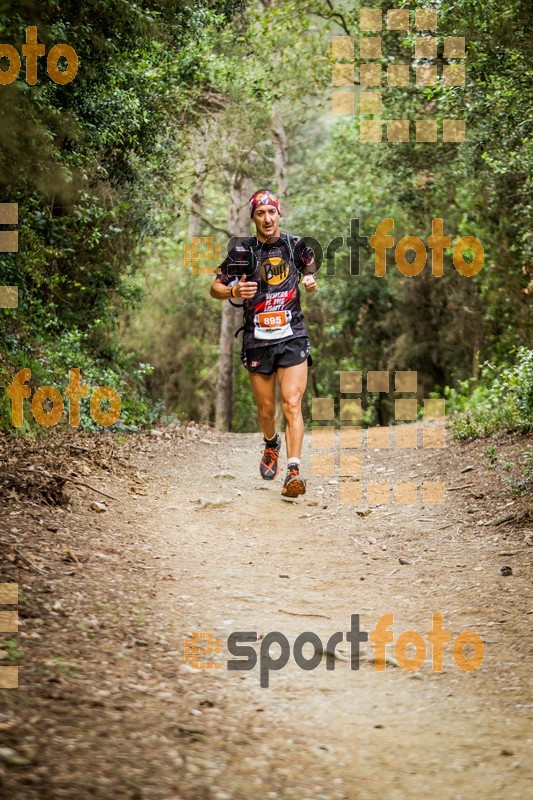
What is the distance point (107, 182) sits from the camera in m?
12.6

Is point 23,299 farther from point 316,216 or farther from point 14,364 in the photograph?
point 316,216

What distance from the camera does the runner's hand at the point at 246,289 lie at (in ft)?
24.0

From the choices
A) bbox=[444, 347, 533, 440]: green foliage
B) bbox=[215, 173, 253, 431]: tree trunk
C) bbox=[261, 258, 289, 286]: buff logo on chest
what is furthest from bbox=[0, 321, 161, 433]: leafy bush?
bbox=[215, 173, 253, 431]: tree trunk

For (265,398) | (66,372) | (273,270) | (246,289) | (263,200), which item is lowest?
(265,398)

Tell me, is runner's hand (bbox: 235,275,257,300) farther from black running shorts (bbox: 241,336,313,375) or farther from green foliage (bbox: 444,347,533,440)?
green foliage (bbox: 444,347,533,440)

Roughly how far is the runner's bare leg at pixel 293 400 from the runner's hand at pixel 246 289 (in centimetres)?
82

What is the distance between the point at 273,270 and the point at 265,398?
49.8 inches

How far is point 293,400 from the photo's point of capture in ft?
25.1

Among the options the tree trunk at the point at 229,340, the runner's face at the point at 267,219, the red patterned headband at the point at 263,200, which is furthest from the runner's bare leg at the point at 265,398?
the tree trunk at the point at 229,340

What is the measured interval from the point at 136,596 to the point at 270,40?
53.9 ft

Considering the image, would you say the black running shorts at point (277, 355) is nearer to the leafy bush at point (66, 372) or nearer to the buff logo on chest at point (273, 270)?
the buff logo on chest at point (273, 270)

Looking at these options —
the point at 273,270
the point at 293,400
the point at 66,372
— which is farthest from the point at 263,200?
the point at 66,372

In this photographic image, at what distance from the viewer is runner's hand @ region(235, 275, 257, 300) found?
7312 mm

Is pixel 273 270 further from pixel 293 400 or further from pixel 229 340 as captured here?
pixel 229 340
